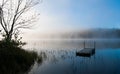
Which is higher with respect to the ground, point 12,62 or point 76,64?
point 12,62

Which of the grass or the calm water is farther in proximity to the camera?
the calm water

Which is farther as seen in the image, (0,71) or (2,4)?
(2,4)

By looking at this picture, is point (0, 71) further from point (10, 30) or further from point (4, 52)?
point (10, 30)

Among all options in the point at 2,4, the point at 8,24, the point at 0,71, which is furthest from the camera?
the point at 8,24

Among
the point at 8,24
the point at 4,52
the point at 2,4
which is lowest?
the point at 4,52

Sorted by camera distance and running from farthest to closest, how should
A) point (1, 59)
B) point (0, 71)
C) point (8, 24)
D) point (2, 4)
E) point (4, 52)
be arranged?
point (8, 24) < point (2, 4) < point (4, 52) < point (1, 59) < point (0, 71)

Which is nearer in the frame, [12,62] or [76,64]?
[12,62]

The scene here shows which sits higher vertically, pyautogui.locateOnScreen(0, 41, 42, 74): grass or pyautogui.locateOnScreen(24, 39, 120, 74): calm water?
pyautogui.locateOnScreen(0, 41, 42, 74): grass

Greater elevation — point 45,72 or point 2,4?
point 2,4

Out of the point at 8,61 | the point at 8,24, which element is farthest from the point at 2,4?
the point at 8,61

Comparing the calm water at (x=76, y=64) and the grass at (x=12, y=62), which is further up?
the grass at (x=12, y=62)

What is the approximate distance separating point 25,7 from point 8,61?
1132cm

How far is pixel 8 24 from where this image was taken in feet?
75.6

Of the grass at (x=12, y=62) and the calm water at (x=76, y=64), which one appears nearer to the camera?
the grass at (x=12, y=62)
